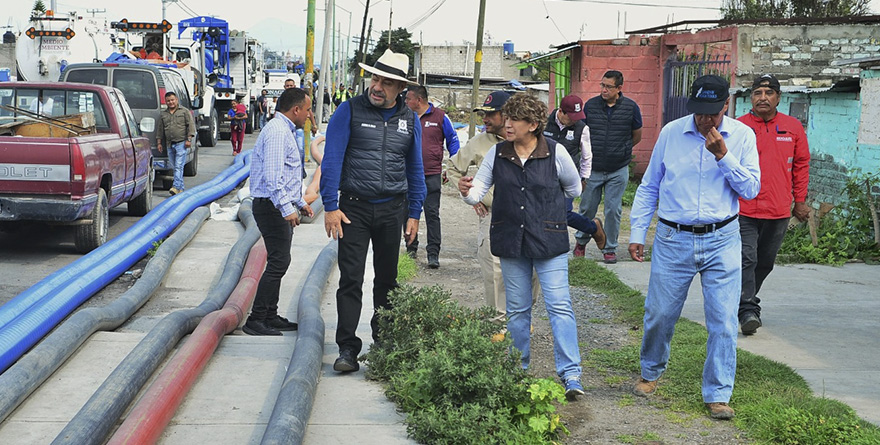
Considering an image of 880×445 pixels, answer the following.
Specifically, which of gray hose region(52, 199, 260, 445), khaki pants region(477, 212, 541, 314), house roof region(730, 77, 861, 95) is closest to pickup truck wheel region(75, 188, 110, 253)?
gray hose region(52, 199, 260, 445)

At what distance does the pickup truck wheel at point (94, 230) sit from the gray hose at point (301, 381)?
3914 millimetres

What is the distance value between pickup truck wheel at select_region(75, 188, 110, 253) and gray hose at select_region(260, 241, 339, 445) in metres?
3.91

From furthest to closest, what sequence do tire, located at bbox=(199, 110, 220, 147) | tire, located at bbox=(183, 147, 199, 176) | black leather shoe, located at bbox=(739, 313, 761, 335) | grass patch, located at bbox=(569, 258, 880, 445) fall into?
1. tire, located at bbox=(199, 110, 220, 147)
2. tire, located at bbox=(183, 147, 199, 176)
3. black leather shoe, located at bbox=(739, 313, 761, 335)
4. grass patch, located at bbox=(569, 258, 880, 445)

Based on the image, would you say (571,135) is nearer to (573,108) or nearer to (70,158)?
(573,108)

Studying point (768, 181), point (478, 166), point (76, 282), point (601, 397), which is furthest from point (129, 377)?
point (768, 181)

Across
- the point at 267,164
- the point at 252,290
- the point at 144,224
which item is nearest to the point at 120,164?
the point at 144,224

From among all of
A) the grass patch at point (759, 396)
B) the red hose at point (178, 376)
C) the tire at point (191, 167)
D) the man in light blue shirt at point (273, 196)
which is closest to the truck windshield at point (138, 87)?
the tire at point (191, 167)

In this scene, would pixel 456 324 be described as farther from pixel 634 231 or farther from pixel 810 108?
pixel 810 108

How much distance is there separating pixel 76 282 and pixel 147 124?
351 inches

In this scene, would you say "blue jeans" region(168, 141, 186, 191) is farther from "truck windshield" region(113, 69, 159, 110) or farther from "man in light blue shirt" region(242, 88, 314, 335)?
"man in light blue shirt" region(242, 88, 314, 335)

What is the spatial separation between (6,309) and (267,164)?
2.18 m

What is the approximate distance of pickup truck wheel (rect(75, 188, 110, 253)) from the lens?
10625 millimetres

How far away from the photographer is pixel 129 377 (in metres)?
5.12

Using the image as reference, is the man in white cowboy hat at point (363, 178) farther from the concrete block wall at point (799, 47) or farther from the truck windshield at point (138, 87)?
the truck windshield at point (138, 87)
